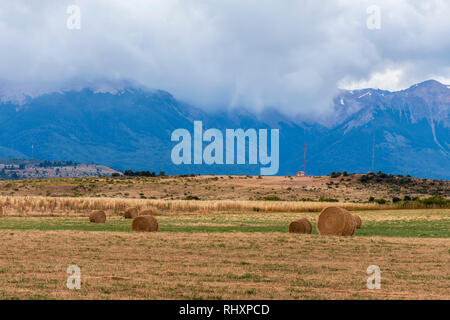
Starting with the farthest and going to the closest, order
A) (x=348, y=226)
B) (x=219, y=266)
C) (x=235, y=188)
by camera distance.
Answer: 1. (x=235, y=188)
2. (x=348, y=226)
3. (x=219, y=266)

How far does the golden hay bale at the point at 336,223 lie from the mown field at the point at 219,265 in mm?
947

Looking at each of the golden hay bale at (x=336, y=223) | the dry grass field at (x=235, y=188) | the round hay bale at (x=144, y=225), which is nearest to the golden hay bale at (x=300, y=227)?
the golden hay bale at (x=336, y=223)

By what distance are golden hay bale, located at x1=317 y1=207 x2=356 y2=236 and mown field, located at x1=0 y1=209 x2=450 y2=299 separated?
947 millimetres

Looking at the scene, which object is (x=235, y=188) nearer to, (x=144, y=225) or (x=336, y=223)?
(x=144, y=225)

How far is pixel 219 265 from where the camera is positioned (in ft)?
69.8

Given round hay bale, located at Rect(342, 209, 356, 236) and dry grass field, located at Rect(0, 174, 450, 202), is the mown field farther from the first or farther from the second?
dry grass field, located at Rect(0, 174, 450, 202)

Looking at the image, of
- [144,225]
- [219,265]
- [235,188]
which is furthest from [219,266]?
[235,188]

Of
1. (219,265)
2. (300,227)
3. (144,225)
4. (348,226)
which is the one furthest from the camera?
(144,225)

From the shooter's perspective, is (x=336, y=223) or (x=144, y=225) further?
(x=144, y=225)

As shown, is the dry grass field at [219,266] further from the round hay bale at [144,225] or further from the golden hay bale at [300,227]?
the round hay bale at [144,225]

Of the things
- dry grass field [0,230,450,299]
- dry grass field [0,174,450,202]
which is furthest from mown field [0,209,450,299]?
dry grass field [0,174,450,202]

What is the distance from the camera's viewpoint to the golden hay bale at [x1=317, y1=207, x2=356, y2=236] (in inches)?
1351

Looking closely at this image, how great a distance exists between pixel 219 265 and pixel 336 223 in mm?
14444
